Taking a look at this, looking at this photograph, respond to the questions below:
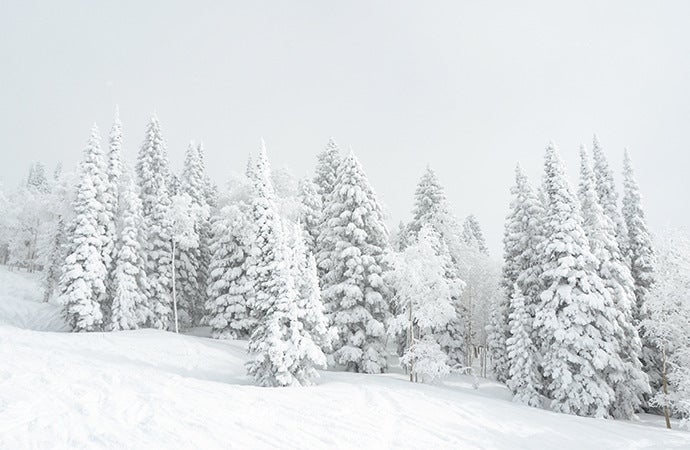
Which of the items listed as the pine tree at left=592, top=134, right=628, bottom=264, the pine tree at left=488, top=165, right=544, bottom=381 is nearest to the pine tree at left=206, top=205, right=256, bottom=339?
the pine tree at left=488, top=165, right=544, bottom=381

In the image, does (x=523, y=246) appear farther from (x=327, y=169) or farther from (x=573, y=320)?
(x=327, y=169)

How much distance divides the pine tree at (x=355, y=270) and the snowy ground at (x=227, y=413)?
489cm

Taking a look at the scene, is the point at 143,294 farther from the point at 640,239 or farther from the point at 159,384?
the point at 640,239

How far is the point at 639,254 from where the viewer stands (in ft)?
114

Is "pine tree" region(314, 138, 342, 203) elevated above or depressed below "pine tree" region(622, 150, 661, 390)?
above

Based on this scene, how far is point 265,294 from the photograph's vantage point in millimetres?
22719

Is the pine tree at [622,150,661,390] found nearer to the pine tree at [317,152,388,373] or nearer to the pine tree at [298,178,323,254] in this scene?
the pine tree at [317,152,388,373]

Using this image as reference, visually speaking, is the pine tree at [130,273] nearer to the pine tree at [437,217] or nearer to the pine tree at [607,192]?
the pine tree at [437,217]

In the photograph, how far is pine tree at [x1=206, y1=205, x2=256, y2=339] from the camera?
36000mm

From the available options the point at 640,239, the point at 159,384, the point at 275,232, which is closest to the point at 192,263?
the point at 275,232

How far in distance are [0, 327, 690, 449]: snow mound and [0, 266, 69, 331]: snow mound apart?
19.2 m

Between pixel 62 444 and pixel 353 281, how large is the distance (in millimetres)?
22341

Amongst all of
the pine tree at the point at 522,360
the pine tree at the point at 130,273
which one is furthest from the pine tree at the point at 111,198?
the pine tree at the point at 522,360

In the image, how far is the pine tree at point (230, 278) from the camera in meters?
36.0
